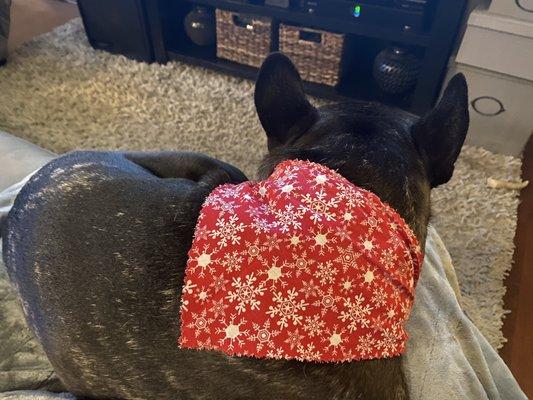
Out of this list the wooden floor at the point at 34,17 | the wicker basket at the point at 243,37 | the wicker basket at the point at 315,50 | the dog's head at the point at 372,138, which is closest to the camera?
the dog's head at the point at 372,138

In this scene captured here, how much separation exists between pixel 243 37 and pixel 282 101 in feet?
5.50

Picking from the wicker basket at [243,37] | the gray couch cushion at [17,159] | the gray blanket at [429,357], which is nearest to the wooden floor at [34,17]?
the wicker basket at [243,37]

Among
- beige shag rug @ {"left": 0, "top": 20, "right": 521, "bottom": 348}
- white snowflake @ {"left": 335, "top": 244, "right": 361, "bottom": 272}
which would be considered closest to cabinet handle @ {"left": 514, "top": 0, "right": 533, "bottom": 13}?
beige shag rug @ {"left": 0, "top": 20, "right": 521, "bottom": 348}

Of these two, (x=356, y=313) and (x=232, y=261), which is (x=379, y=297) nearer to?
(x=356, y=313)

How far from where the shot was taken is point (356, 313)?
0.82m

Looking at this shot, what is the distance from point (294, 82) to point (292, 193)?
38 cm

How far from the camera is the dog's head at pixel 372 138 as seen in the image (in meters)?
1.02

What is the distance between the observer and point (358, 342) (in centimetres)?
82

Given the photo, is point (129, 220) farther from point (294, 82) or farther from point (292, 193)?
point (294, 82)

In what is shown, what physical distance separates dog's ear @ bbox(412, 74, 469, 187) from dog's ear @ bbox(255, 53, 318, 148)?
271mm

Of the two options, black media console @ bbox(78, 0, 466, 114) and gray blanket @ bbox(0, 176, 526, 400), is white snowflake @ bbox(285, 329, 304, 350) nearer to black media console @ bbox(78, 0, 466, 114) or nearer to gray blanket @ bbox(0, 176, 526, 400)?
gray blanket @ bbox(0, 176, 526, 400)

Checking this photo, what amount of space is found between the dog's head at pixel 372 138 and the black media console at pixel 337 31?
123 centimetres

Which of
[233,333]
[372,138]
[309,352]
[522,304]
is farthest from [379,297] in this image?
[522,304]

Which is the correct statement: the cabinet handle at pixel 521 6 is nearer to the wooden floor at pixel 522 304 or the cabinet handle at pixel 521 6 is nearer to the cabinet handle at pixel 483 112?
the cabinet handle at pixel 483 112
